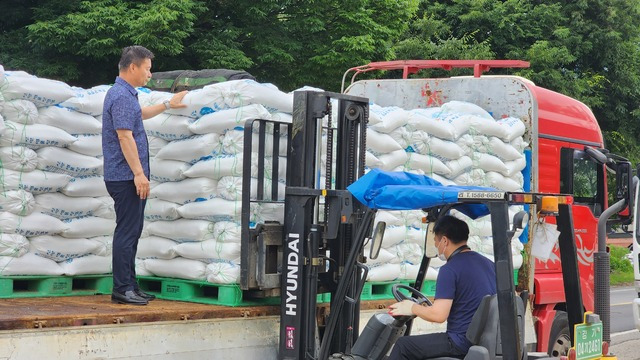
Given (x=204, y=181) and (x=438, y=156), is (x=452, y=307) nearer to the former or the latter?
(x=204, y=181)

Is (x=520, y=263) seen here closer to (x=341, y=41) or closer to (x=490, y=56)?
(x=341, y=41)

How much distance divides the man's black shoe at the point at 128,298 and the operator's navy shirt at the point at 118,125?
0.68 meters

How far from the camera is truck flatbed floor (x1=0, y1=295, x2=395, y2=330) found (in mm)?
4426

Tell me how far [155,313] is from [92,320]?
403mm

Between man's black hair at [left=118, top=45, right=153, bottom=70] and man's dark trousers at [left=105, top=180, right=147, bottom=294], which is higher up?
man's black hair at [left=118, top=45, right=153, bottom=70]

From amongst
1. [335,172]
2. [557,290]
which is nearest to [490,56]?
[557,290]

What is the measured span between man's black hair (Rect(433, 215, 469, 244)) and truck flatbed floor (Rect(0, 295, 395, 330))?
99cm

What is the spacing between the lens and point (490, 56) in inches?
835

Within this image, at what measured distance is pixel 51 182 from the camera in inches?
224

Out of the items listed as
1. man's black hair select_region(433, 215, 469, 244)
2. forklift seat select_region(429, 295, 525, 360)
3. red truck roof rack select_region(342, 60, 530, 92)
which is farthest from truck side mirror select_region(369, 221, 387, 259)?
red truck roof rack select_region(342, 60, 530, 92)

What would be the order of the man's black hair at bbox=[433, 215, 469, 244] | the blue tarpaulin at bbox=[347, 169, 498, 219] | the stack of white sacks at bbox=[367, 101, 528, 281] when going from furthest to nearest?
the stack of white sacks at bbox=[367, 101, 528, 281]
the man's black hair at bbox=[433, 215, 469, 244]
the blue tarpaulin at bbox=[347, 169, 498, 219]

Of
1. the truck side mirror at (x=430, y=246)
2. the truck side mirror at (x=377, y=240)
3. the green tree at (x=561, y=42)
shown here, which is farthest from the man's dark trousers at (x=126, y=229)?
the green tree at (x=561, y=42)

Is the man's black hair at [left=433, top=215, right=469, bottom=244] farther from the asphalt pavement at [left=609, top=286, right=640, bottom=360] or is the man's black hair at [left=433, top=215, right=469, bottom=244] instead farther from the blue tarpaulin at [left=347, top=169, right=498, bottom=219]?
the asphalt pavement at [left=609, top=286, right=640, bottom=360]

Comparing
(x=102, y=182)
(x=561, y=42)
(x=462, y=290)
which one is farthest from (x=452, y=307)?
(x=561, y=42)
